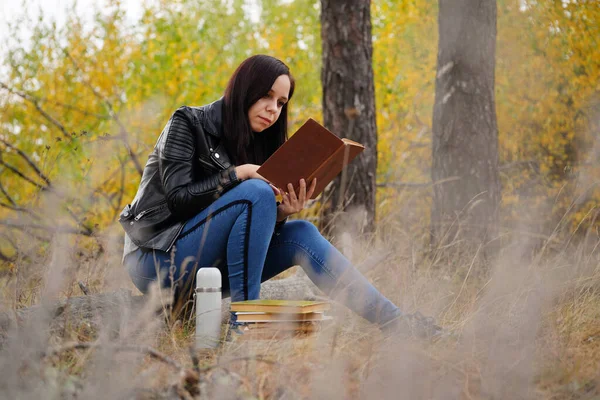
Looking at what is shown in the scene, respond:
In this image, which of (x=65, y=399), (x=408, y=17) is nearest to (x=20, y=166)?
(x=408, y=17)

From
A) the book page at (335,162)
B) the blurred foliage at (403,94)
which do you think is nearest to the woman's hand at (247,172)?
the book page at (335,162)

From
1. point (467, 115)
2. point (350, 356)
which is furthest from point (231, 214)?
point (467, 115)

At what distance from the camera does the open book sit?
258 cm

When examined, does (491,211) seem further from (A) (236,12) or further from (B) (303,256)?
(A) (236,12)

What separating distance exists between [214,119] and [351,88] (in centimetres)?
211

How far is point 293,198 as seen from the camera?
2.77 meters

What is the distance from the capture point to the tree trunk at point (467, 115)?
4566 mm

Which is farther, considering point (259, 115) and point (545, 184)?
point (545, 184)

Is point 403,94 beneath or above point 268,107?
above

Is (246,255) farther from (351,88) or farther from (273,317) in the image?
(351,88)

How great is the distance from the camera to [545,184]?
21.7 ft

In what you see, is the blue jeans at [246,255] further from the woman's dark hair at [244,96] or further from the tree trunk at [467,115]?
the tree trunk at [467,115]

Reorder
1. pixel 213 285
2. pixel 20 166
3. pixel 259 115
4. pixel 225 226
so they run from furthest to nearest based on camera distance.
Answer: pixel 20 166, pixel 259 115, pixel 225 226, pixel 213 285

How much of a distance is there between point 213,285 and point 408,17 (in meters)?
6.68
